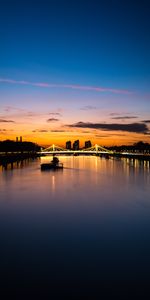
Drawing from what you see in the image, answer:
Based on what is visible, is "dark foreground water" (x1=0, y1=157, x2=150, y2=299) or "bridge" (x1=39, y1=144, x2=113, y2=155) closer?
"dark foreground water" (x1=0, y1=157, x2=150, y2=299)

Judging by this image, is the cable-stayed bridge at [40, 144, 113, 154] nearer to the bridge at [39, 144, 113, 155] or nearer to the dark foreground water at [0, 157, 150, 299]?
the bridge at [39, 144, 113, 155]

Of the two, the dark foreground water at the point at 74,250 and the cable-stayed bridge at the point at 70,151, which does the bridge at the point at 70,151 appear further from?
the dark foreground water at the point at 74,250

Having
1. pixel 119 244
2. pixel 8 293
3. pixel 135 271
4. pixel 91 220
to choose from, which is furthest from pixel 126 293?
pixel 91 220

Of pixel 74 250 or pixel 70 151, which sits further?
pixel 70 151

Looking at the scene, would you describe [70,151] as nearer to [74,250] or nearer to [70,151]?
[70,151]

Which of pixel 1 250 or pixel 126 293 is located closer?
pixel 126 293

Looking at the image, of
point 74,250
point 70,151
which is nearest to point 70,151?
point 70,151

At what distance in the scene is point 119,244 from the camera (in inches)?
332

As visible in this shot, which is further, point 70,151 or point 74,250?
point 70,151

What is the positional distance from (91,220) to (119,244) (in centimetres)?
334

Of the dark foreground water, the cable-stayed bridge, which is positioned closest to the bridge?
the cable-stayed bridge

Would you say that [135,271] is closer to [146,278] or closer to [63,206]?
[146,278]

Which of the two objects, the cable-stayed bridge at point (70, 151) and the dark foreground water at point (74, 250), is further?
the cable-stayed bridge at point (70, 151)

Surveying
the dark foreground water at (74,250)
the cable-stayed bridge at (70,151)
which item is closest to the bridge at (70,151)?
the cable-stayed bridge at (70,151)
